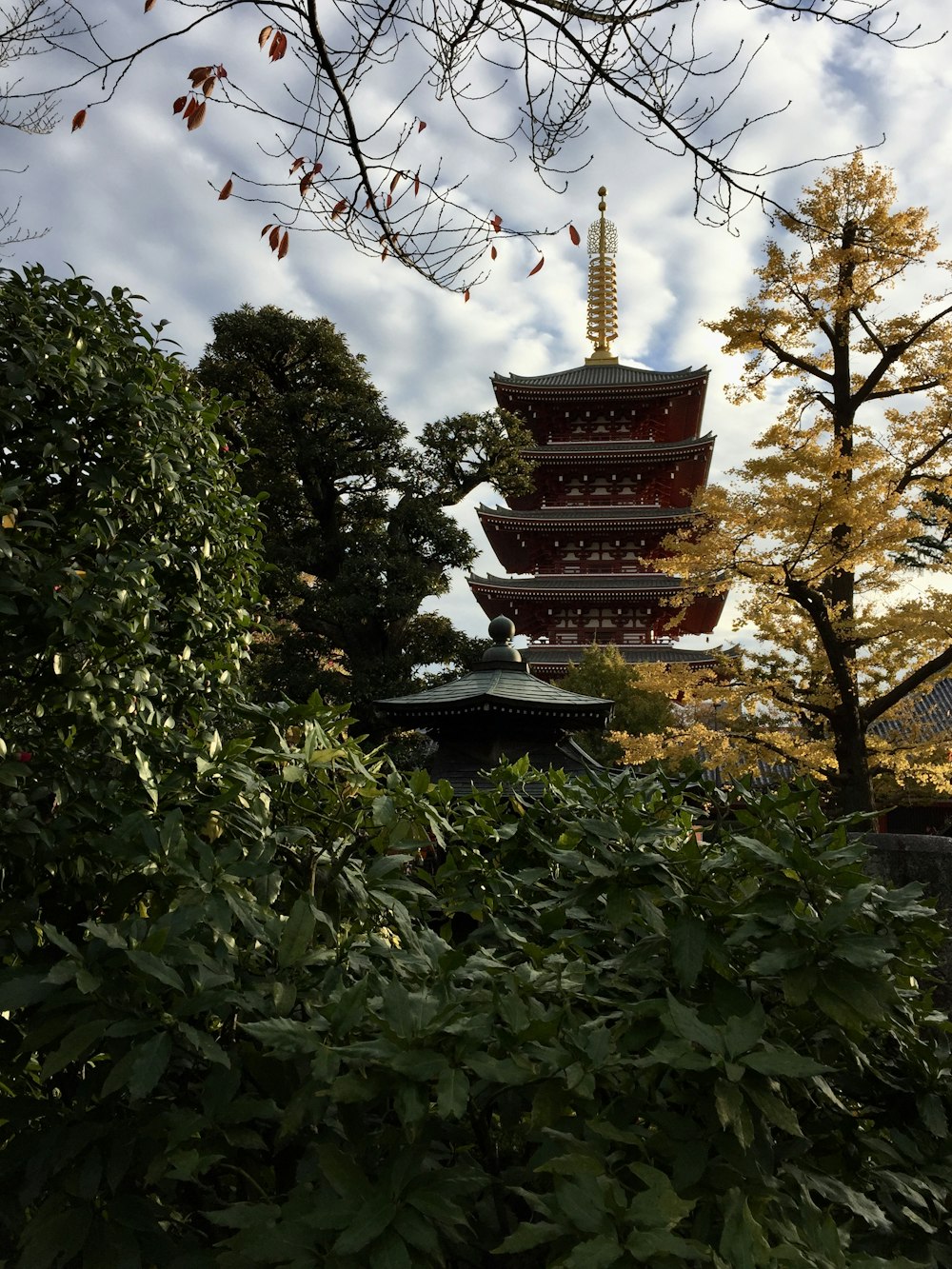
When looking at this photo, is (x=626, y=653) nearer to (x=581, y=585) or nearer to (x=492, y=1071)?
(x=581, y=585)

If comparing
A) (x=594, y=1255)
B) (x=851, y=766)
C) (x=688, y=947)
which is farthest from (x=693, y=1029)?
(x=851, y=766)

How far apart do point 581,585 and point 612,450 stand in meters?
4.01

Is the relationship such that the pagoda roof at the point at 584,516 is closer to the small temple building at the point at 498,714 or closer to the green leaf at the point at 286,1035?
the small temple building at the point at 498,714

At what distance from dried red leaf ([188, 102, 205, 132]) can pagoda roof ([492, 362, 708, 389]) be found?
22608mm

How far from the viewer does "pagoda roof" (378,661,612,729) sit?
827cm

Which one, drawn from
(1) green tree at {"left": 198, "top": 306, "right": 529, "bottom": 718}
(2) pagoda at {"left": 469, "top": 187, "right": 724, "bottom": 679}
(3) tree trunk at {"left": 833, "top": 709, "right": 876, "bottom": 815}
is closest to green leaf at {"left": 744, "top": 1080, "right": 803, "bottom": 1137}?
(3) tree trunk at {"left": 833, "top": 709, "right": 876, "bottom": 815}

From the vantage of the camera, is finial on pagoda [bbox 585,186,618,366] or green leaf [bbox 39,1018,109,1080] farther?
finial on pagoda [bbox 585,186,618,366]

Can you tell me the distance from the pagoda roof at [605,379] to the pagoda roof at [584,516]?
330 cm

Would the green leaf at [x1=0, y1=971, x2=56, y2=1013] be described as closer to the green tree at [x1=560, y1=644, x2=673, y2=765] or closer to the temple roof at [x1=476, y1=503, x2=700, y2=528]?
the green tree at [x1=560, y1=644, x2=673, y2=765]

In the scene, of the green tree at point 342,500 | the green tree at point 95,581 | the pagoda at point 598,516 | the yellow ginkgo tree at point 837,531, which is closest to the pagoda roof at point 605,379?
the pagoda at point 598,516

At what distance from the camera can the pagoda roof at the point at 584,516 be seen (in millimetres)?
22578

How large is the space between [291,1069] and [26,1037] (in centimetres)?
40

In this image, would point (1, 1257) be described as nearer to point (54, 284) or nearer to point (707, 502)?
point (54, 284)

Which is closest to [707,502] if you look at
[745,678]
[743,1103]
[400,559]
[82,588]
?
[745,678]
